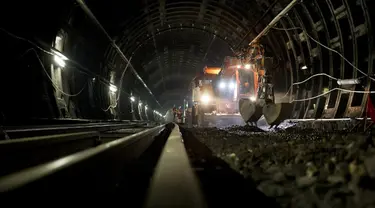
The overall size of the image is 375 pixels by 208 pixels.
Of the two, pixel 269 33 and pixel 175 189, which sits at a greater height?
pixel 269 33

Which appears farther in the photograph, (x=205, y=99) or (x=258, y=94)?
(x=205, y=99)

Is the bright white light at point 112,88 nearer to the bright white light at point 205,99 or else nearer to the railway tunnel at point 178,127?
the railway tunnel at point 178,127

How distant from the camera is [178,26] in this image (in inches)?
725

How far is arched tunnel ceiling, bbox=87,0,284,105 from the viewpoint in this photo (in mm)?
13117

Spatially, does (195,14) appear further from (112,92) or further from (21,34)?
(21,34)

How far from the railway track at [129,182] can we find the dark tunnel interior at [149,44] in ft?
16.6

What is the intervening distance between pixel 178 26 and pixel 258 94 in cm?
1126

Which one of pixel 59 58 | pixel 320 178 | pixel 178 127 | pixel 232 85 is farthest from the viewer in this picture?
pixel 232 85

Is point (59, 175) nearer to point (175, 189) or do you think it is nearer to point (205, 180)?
point (175, 189)

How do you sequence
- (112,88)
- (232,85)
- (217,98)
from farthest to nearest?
(112,88) → (217,98) → (232,85)

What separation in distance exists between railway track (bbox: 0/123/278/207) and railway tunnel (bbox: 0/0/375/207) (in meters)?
0.01

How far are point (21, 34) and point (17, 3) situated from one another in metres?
0.85

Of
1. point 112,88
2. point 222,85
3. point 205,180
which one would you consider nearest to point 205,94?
point 222,85

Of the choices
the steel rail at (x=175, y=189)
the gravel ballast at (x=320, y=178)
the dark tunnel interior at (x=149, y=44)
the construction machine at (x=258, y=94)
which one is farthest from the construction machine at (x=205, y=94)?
the steel rail at (x=175, y=189)
